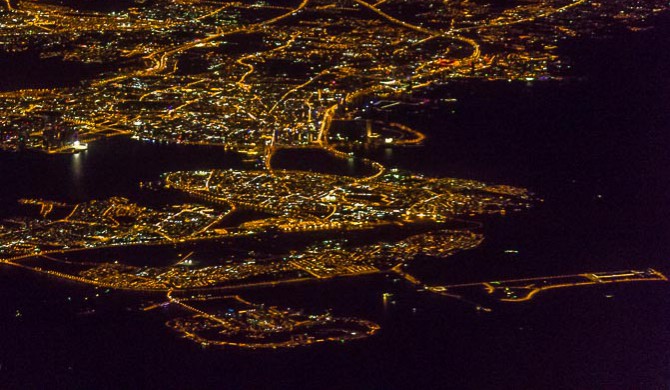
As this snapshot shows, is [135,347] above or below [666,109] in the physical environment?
below

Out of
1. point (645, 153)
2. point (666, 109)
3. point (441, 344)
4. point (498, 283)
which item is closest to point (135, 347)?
point (441, 344)

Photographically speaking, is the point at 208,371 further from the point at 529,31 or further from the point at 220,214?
the point at 529,31

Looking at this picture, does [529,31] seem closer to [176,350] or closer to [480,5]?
[480,5]

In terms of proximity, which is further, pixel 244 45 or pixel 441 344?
pixel 244 45

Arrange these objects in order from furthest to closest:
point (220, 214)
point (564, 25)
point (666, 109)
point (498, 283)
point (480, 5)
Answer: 1. point (480, 5)
2. point (564, 25)
3. point (666, 109)
4. point (220, 214)
5. point (498, 283)

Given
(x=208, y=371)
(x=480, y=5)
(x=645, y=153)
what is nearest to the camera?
(x=208, y=371)

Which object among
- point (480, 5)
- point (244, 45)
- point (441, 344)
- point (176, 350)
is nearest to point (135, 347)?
point (176, 350)
